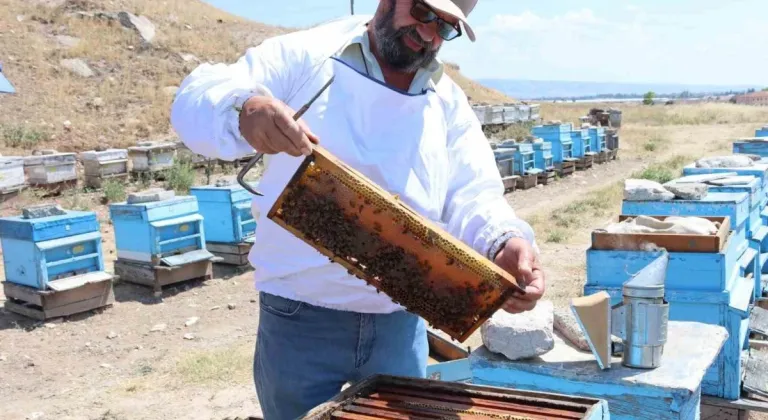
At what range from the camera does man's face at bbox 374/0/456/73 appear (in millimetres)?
1843

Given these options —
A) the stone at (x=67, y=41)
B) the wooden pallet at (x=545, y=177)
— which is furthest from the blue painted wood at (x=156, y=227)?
the stone at (x=67, y=41)

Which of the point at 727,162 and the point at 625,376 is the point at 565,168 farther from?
the point at 625,376

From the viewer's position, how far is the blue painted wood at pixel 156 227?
260 inches

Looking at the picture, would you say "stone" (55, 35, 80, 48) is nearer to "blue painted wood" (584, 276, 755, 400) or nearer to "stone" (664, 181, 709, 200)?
"stone" (664, 181, 709, 200)

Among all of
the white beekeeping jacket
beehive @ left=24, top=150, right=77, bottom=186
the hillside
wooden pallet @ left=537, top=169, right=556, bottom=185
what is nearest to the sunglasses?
the white beekeeping jacket

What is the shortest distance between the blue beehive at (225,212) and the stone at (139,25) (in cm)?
1553

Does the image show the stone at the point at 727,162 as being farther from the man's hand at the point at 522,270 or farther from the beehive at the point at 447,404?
the beehive at the point at 447,404

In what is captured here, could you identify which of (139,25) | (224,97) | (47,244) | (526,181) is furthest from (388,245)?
(139,25)

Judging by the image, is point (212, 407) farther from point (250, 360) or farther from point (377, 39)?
point (377, 39)

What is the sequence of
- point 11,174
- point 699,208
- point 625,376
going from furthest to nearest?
1. point 11,174
2. point 699,208
3. point 625,376

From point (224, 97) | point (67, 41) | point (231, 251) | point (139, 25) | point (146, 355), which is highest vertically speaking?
point (139, 25)

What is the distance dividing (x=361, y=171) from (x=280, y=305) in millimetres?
429

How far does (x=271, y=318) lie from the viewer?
1903 mm

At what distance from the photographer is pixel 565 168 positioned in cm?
1496
